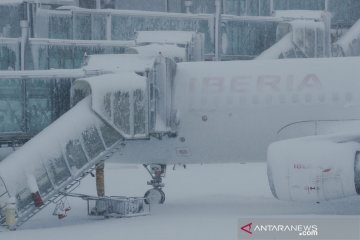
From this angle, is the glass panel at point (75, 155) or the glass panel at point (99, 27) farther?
the glass panel at point (99, 27)

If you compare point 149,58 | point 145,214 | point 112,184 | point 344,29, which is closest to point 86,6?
point 344,29

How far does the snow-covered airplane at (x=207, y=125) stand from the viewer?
26719 mm

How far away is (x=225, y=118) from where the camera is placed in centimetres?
3036

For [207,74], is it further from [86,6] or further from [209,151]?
[86,6]

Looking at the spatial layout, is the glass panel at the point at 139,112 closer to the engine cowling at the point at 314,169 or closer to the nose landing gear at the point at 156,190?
the nose landing gear at the point at 156,190

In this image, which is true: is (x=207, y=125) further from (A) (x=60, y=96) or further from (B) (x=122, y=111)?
(A) (x=60, y=96)

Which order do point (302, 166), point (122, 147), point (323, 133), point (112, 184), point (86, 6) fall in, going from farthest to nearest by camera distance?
1. point (86, 6)
2. point (112, 184)
3. point (122, 147)
4. point (323, 133)
5. point (302, 166)

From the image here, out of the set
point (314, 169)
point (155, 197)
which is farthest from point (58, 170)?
point (314, 169)

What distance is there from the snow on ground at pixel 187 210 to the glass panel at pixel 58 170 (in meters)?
1.55

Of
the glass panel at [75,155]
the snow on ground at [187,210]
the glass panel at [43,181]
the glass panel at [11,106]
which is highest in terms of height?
the glass panel at [11,106]

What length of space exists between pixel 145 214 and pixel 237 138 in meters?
4.31

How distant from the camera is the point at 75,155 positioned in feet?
92.9

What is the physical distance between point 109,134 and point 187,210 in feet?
13.1
